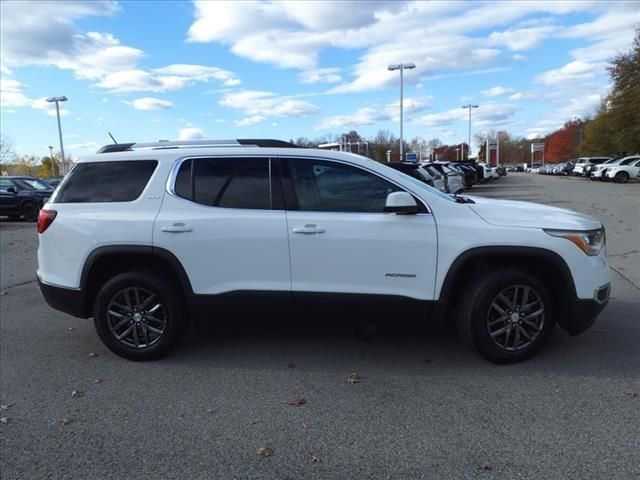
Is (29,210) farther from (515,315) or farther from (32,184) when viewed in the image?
(515,315)

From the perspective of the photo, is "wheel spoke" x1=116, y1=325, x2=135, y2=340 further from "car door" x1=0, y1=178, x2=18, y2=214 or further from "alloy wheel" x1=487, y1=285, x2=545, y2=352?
"car door" x1=0, y1=178, x2=18, y2=214

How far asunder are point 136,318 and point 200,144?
5.55 feet

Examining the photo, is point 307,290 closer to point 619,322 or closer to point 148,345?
point 148,345

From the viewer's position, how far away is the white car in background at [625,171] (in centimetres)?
3572

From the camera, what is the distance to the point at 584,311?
4.14 m

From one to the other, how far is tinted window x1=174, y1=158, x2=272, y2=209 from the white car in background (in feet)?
125

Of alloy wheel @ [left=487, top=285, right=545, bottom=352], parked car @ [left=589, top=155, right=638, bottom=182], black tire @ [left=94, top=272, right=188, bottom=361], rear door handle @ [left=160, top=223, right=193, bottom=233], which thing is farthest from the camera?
parked car @ [left=589, top=155, right=638, bottom=182]

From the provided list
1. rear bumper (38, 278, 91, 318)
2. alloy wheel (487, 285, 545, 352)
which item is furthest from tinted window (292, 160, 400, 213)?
rear bumper (38, 278, 91, 318)

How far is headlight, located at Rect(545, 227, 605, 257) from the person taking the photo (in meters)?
4.09

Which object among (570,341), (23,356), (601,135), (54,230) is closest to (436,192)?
(570,341)

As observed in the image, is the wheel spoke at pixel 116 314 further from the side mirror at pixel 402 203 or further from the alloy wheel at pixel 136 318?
the side mirror at pixel 402 203

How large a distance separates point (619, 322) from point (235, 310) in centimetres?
391

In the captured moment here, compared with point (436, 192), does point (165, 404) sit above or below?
below

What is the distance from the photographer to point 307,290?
430cm
